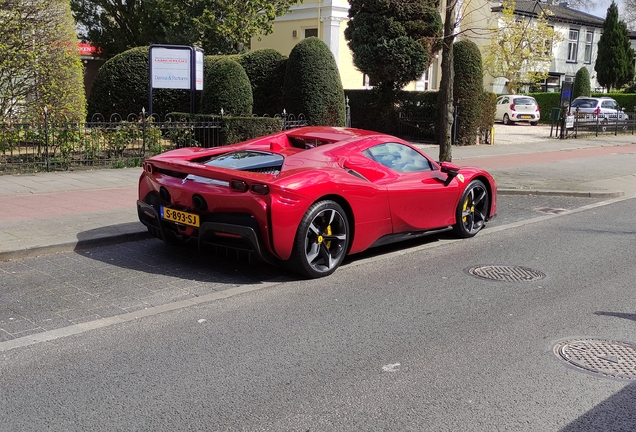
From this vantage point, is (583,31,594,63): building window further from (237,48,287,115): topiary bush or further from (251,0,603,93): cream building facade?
(237,48,287,115): topiary bush

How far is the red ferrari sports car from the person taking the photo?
19.6 ft

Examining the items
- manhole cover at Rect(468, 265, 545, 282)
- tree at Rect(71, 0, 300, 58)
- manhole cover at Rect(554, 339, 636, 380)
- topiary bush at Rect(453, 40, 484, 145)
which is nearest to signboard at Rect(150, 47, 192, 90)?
topiary bush at Rect(453, 40, 484, 145)

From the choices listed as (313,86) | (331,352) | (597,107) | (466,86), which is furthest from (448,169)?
(597,107)

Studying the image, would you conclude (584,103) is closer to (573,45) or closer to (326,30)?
(326,30)

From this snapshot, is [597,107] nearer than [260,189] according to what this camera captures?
No

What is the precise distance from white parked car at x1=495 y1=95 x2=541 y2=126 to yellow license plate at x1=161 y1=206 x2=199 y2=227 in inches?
1241

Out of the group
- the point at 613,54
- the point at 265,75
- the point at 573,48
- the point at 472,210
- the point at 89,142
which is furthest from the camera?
the point at 573,48

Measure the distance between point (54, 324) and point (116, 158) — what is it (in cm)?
910

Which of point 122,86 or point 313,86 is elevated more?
point 313,86

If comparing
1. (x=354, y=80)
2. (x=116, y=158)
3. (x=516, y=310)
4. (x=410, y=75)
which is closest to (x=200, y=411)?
(x=516, y=310)

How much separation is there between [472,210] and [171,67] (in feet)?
33.6

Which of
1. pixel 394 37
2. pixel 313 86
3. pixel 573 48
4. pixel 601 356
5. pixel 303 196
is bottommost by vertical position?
pixel 601 356

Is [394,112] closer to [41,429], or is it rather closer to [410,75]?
[410,75]

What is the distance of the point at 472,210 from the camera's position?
8.47m
